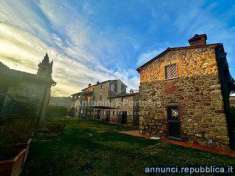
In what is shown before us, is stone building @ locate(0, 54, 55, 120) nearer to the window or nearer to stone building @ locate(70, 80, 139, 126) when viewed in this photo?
the window

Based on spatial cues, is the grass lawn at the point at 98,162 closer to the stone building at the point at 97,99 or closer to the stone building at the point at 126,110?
the stone building at the point at 126,110

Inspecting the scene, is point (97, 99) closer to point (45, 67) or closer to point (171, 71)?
point (45, 67)

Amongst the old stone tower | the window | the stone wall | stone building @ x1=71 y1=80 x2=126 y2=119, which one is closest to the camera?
the stone wall

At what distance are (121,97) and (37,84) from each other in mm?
15463

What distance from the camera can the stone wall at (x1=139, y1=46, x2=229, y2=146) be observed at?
8.38 meters

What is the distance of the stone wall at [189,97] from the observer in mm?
8383

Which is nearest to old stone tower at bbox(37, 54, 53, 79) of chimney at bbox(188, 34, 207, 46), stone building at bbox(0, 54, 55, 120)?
stone building at bbox(0, 54, 55, 120)

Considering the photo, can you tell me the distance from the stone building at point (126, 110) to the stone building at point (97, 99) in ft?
7.64

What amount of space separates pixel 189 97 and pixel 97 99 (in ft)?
83.5

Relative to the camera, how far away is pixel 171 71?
36.1ft

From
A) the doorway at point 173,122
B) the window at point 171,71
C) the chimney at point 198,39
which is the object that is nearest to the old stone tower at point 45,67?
the window at point 171,71

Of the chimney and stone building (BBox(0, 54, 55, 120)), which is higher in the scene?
the chimney

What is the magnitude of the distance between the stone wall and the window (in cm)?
27

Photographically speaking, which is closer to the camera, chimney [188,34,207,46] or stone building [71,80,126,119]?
chimney [188,34,207,46]
